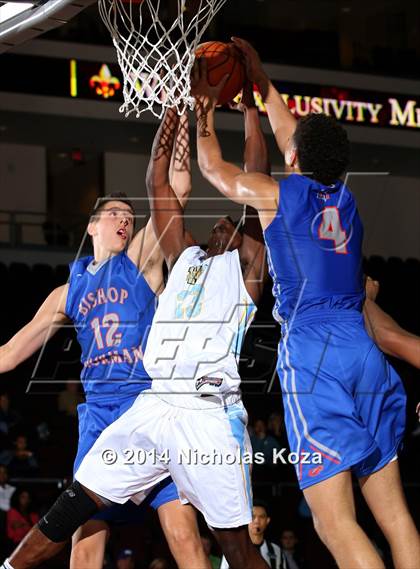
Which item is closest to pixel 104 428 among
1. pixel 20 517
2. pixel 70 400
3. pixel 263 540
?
pixel 263 540

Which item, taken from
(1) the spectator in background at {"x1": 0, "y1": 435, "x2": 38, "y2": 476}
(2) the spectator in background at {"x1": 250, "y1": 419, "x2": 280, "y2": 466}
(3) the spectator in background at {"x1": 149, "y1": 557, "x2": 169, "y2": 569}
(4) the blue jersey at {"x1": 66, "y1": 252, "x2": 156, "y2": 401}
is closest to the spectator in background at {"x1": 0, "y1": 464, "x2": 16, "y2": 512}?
(1) the spectator in background at {"x1": 0, "y1": 435, "x2": 38, "y2": 476}

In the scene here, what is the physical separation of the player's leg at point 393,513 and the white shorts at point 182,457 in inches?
25.2

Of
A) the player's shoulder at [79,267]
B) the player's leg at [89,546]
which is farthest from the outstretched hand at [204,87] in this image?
the player's leg at [89,546]

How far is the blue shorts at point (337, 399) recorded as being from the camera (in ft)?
Answer: 11.5

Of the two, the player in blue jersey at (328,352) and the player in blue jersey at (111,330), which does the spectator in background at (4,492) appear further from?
the player in blue jersey at (328,352)

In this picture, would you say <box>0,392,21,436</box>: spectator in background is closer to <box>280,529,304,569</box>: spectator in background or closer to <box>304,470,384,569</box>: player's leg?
<box>280,529,304,569</box>: spectator in background

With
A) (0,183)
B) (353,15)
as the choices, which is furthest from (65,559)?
(353,15)

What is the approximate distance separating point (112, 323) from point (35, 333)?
38 cm

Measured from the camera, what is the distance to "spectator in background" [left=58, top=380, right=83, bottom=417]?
11.2 m

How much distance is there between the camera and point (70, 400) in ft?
37.4

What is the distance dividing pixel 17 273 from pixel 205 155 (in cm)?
919

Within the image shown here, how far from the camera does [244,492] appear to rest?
13.6ft

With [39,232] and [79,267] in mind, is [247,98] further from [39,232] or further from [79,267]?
[39,232]

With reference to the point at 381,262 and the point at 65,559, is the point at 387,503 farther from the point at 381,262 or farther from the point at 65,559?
the point at 381,262
